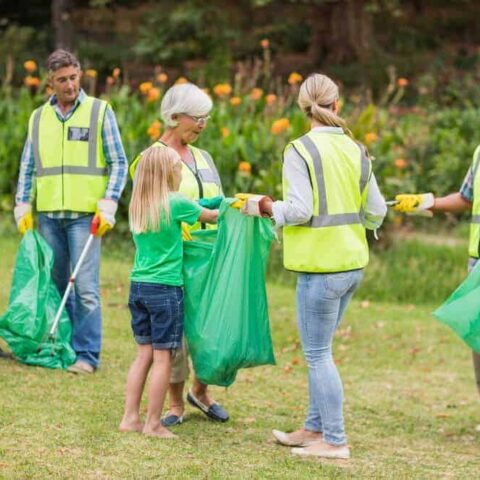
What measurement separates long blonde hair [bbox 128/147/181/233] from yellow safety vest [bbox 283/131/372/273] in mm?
557

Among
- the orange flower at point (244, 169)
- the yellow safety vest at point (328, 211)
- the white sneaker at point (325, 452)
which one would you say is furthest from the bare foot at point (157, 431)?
the orange flower at point (244, 169)

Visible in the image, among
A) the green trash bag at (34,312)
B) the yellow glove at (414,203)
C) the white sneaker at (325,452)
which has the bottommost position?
the white sneaker at (325,452)

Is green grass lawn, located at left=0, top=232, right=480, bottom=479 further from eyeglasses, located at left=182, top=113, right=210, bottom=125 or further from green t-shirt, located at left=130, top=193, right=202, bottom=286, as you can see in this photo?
eyeglasses, located at left=182, top=113, right=210, bottom=125

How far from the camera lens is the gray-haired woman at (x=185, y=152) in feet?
19.0

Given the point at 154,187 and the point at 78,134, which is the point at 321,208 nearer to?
the point at 154,187

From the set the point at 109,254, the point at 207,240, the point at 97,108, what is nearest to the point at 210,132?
the point at 109,254

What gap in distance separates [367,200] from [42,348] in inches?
94.2

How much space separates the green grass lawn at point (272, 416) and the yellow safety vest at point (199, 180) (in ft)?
3.64

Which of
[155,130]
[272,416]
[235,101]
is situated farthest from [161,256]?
[235,101]

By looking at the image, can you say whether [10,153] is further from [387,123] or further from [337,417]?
[337,417]

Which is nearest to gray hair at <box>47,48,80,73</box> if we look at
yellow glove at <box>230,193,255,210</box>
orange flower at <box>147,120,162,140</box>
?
yellow glove at <box>230,193,255,210</box>

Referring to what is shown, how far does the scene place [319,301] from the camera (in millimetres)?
5359

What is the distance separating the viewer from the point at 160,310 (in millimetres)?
5613

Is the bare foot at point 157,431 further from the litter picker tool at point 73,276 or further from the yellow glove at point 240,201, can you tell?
the litter picker tool at point 73,276
